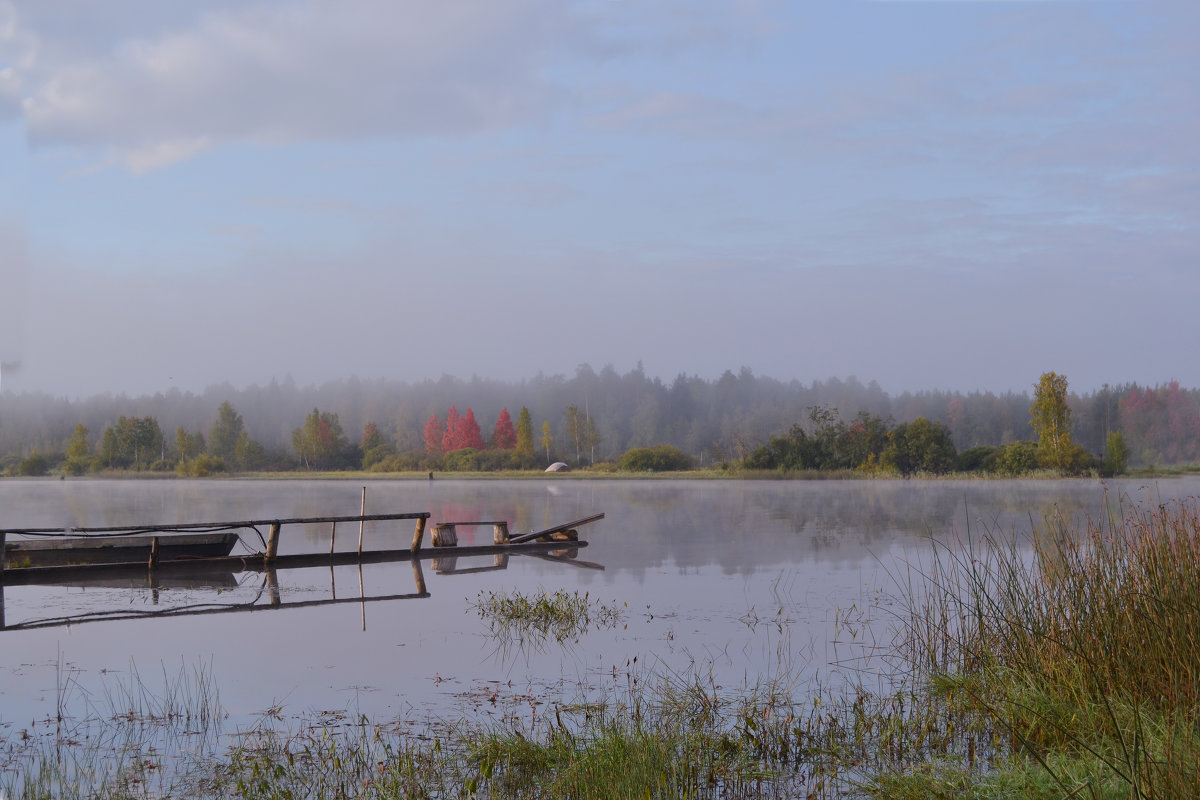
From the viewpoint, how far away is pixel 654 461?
62781mm

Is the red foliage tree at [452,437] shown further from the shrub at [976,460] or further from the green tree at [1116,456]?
the green tree at [1116,456]

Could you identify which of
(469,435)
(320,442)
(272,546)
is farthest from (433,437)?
(272,546)

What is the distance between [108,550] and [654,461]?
157 feet

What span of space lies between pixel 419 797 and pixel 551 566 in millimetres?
11657

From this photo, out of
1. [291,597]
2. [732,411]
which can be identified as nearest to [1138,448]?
[732,411]

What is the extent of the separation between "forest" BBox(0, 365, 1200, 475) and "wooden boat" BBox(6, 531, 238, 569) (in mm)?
39186

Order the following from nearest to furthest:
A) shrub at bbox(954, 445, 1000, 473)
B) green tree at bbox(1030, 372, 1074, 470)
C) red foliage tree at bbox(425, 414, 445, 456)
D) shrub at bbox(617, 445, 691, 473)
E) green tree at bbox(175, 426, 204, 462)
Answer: green tree at bbox(1030, 372, 1074, 470)
shrub at bbox(954, 445, 1000, 473)
shrub at bbox(617, 445, 691, 473)
red foliage tree at bbox(425, 414, 445, 456)
green tree at bbox(175, 426, 204, 462)

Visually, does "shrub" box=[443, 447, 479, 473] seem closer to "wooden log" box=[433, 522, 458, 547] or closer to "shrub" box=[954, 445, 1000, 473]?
"shrub" box=[954, 445, 1000, 473]

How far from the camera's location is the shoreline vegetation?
506 centimetres

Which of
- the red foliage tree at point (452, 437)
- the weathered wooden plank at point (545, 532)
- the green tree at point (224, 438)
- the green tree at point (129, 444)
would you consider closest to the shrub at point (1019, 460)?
the weathered wooden plank at point (545, 532)

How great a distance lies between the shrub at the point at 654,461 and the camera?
204 ft

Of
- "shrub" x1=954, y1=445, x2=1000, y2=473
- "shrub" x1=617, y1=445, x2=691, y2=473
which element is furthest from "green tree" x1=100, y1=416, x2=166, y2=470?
"shrub" x1=954, y1=445, x2=1000, y2=473

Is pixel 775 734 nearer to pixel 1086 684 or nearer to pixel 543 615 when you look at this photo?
pixel 1086 684

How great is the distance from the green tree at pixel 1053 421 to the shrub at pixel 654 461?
73.2 feet
